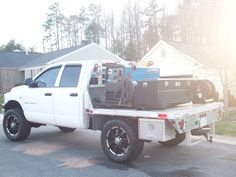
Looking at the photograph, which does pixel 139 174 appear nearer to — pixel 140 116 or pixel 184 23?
pixel 140 116

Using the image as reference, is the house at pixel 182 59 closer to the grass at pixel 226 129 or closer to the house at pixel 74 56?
the house at pixel 74 56

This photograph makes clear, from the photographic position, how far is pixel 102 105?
22.2 ft

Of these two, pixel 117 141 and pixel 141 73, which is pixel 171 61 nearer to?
pixel 141 73

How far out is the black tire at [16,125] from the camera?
28.0ft

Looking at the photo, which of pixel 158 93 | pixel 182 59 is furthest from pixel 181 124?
pixel 182 59

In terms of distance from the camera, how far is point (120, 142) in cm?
641

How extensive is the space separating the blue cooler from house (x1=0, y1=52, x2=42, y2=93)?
91.4ft

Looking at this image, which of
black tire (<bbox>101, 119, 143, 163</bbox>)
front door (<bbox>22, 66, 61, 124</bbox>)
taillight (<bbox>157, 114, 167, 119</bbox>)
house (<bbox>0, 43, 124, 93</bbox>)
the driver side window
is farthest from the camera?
house (<bbox>0, 43, 124, 93</bbox>)

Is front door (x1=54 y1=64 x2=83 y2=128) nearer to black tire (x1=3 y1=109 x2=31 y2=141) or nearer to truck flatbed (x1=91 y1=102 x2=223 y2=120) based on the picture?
truck flatbed (x1=91 y1=102 x2=223 y2=120)

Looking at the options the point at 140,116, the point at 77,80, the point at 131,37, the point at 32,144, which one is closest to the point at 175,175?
the point at 140,116

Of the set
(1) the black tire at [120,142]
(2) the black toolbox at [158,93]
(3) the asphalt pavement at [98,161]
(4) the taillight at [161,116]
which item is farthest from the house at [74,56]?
(4) the taillight at [161,116]

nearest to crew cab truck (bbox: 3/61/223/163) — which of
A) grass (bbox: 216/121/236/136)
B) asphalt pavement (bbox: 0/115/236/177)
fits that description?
asphalt pavement (bbox: 0/115/236/177)

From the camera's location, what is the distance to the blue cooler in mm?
6727

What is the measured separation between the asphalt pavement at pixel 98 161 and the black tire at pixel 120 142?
173 millimetres
